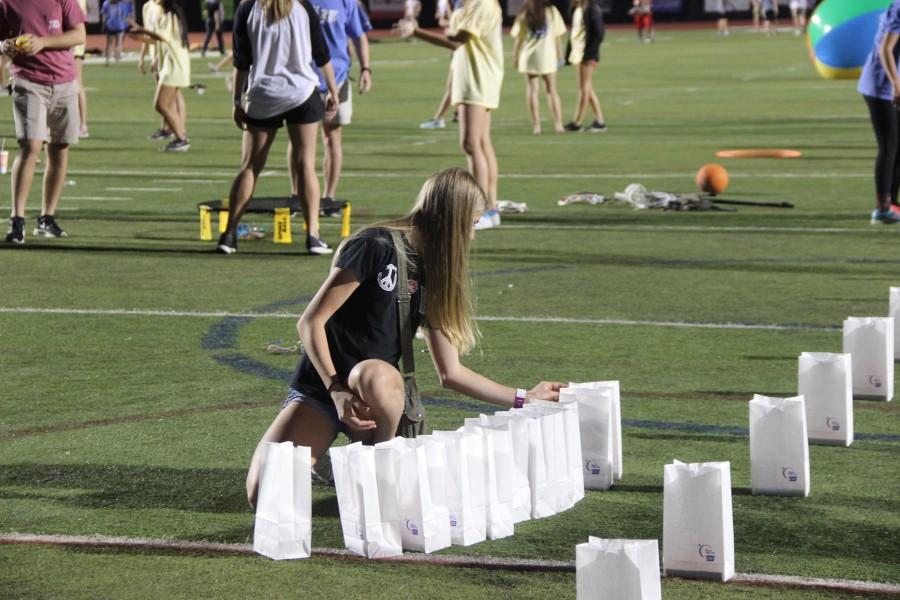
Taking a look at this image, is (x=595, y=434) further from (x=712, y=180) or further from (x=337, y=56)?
(x=712, y=180)

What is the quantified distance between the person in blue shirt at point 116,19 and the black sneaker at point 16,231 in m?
30.7

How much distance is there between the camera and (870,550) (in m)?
5.41

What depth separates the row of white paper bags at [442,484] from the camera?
5.14 meters

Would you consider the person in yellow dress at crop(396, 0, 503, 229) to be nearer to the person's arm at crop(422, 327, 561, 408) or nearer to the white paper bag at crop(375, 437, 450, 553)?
the person's arm at crop(422, 327, 561, 408)

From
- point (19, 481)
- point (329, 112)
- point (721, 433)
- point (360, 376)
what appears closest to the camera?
point (360, 376)

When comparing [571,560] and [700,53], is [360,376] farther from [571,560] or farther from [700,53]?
[700,53]

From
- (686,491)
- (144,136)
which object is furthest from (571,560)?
(144,136)

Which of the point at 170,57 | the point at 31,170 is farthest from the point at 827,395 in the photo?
the point at 170,57

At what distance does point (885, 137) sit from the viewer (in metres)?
13.8

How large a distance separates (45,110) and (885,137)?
6752mm

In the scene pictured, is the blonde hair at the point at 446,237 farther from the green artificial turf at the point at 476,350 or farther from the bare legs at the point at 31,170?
the bare legs at the point at 31,170

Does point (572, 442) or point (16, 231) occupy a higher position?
point (572, 442)

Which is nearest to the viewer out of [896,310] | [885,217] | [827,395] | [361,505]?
[361,505]

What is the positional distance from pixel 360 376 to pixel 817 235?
846 centimetres
